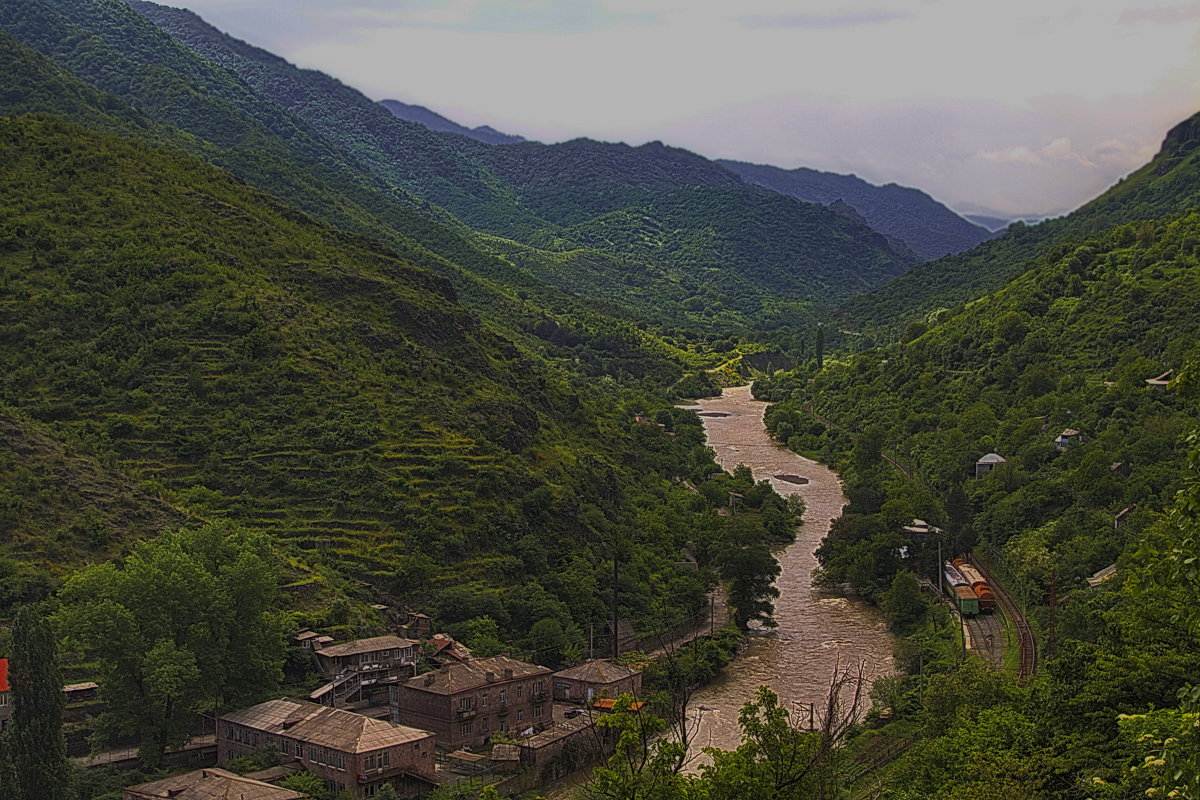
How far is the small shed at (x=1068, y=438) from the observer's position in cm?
6619

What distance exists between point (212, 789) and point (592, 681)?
14615 millimetres

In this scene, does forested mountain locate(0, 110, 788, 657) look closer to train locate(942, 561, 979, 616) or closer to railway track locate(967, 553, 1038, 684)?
train locate(942, 561, 979, 616)

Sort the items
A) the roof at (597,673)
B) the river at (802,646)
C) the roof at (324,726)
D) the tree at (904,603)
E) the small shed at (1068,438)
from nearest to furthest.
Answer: the roof at (324,726)
the roof at (597,673)
the river at (802,646)
the tree at (904,603)
the small shed at (1068,438)

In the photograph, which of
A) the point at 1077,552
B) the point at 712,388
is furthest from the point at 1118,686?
the point at 712,388

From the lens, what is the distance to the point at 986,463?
70.2 meters

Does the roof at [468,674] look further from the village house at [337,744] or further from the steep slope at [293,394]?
the steep slope at [293,394]

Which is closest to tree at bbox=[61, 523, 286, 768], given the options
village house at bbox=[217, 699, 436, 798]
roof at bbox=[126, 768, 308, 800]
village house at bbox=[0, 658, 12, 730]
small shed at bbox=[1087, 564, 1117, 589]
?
village house at bbox=[217, 699, 436, 798]

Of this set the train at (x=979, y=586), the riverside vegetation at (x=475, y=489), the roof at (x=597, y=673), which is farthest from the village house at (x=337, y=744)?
the train at (x=979, y=586)

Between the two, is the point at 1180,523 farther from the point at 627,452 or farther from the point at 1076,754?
the point at 627,452

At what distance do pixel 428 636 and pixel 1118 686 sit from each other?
23.7 m

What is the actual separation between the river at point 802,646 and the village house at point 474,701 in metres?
5.39

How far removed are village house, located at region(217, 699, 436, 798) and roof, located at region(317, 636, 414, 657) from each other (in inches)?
137

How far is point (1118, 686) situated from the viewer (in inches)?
1087

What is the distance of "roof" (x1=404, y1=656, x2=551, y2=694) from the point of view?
38.0 meters
